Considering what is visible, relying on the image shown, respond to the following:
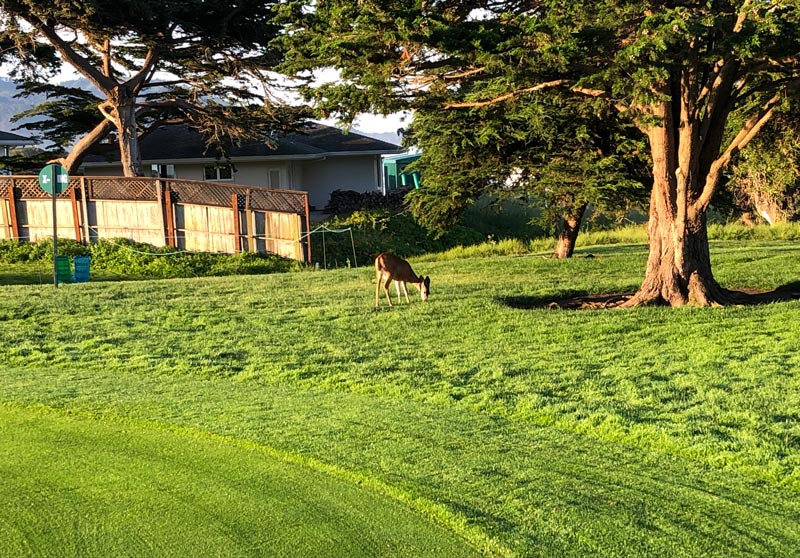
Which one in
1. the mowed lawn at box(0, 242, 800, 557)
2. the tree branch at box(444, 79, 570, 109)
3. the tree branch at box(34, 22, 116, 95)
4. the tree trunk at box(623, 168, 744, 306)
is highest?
the tree branch at box(34, 22, 116, 95)

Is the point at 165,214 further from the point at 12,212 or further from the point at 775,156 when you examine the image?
the point at 775,156

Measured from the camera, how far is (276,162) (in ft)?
140

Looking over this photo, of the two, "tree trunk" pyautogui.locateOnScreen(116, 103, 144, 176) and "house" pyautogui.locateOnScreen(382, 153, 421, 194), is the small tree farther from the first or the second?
"house" pyautogui.locateOnScreen(382, 153, 421, 194)

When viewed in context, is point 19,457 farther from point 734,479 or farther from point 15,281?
point 15,281

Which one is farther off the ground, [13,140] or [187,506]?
[13,140]

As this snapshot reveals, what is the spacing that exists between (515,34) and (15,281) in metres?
15.5

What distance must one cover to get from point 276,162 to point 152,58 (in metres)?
12.0

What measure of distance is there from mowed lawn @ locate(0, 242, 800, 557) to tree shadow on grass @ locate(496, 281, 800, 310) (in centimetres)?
104

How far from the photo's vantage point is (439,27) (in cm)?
1180

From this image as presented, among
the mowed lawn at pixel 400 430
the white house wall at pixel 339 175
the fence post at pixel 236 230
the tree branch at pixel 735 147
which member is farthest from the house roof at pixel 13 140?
the tree branch at pixel 735 147

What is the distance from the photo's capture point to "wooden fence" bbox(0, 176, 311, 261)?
2703cm

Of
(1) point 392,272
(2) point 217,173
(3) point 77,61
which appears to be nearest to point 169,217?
(3) point 77,61

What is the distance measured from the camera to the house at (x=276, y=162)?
134ft

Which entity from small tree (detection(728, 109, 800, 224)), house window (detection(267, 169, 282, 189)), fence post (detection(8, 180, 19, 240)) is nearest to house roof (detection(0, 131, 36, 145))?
house window (detection(267, 169, 282, 189))
